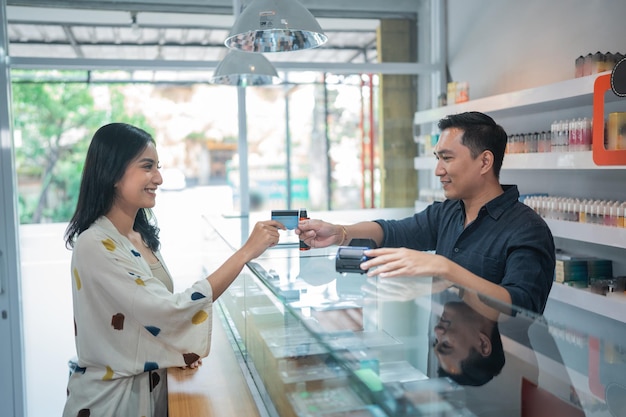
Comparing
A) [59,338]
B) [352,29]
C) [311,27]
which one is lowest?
[59,338]

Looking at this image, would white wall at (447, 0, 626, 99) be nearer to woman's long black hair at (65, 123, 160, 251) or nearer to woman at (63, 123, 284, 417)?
woman at (63, 123, 284, 417)

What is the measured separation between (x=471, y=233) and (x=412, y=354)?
920 millimetres

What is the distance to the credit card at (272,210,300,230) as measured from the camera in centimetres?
223

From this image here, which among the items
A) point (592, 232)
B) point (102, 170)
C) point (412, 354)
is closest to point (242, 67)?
point (102, 170)

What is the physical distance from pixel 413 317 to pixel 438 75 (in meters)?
4.03

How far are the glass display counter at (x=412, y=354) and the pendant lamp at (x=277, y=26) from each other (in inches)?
41.6

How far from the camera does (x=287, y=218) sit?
225cm

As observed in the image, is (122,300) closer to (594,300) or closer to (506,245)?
(506,245)

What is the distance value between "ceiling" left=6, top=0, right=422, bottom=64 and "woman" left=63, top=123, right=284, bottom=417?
286 centimetres

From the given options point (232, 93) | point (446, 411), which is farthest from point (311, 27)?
point (232, 93)

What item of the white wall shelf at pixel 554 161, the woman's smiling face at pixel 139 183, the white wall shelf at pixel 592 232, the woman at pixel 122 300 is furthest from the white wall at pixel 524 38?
the woman's smiling face at pixel 139 183

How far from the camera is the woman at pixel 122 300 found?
1.86 metres

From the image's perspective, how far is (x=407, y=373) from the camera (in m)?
1.24

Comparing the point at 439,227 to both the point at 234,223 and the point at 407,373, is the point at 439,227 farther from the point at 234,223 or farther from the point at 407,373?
the point at 234,223
